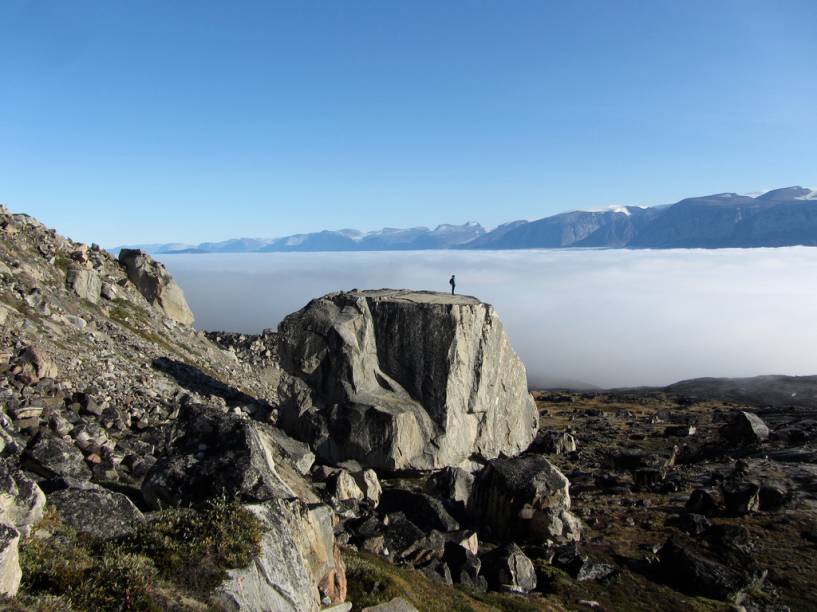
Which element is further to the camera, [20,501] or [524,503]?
[524,503]

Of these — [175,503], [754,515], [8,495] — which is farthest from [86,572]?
[754,515]

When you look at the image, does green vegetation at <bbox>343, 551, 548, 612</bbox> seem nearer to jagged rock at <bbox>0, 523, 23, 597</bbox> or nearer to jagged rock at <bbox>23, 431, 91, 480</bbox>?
jagged rock at <bbox>0, 523, 23, 597</bbox>

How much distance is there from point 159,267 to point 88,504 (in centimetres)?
4732

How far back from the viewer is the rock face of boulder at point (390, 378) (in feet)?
118

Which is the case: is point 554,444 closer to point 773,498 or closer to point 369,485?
point 773,498

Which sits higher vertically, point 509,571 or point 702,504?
point 509,571

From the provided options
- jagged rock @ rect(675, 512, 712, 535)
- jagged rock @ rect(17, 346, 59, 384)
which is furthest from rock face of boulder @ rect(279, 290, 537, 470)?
jagged rock @ rect(675, 512, 712, 535)

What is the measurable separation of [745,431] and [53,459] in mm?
48868

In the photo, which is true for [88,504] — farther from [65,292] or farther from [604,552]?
[65,292]

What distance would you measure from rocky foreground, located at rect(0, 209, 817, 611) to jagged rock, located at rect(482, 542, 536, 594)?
91 mm

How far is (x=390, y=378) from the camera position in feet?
127

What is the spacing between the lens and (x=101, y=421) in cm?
2844

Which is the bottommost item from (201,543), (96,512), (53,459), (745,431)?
(745,431)

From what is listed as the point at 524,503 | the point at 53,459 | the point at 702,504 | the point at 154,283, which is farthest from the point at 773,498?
the point at 154,283
